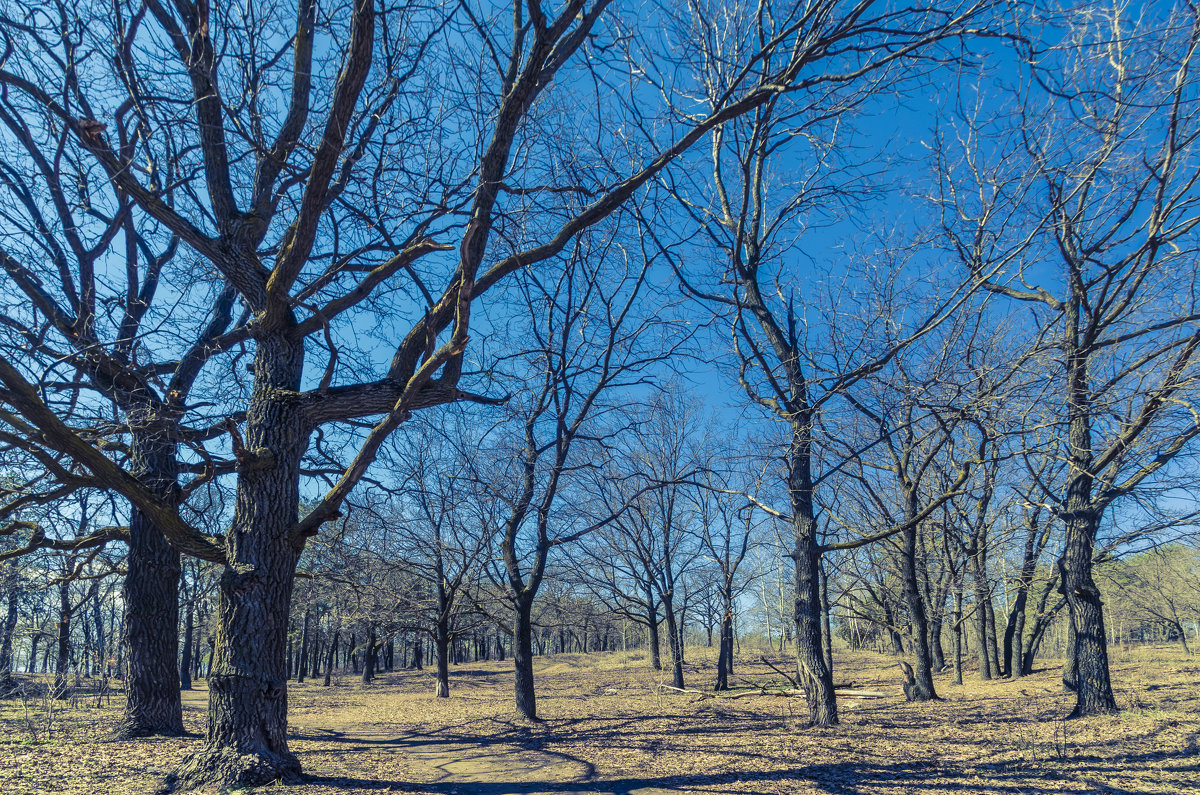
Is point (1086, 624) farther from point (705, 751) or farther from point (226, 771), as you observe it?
point (226, 771)

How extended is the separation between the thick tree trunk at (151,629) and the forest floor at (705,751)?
536 millimetres

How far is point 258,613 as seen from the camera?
4.97m

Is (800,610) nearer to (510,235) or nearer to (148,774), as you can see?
(510,235)

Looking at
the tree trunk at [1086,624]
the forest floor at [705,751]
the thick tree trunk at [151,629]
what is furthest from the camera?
the tree trunk at [1086,624]

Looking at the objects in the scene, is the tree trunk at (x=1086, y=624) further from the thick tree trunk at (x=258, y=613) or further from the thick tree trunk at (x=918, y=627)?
the thick tree trunk at (x=258, y=613)

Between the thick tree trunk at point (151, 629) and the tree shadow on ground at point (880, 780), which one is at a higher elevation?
the thick tree trunk at point (151, 629)

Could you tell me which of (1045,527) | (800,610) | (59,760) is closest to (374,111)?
(59,760)

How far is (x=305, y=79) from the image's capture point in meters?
5.80

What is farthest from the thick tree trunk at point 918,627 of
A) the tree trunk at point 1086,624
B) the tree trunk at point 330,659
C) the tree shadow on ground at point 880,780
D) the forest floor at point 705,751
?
the tree trunk at point 330,659

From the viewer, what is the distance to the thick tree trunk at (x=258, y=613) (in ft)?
15.5

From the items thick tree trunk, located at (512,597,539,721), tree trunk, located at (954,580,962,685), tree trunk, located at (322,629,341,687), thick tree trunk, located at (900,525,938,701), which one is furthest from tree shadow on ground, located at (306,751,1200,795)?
tree trunk, located at (322,629,341,687)

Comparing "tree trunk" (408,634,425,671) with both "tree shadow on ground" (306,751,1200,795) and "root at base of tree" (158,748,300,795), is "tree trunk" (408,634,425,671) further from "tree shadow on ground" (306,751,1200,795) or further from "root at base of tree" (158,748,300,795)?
"root at base of tree" (158,748,300,795)

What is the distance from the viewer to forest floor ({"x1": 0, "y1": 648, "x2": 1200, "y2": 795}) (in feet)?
17.7

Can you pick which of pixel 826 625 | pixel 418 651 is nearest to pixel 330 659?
pixel 418 651
